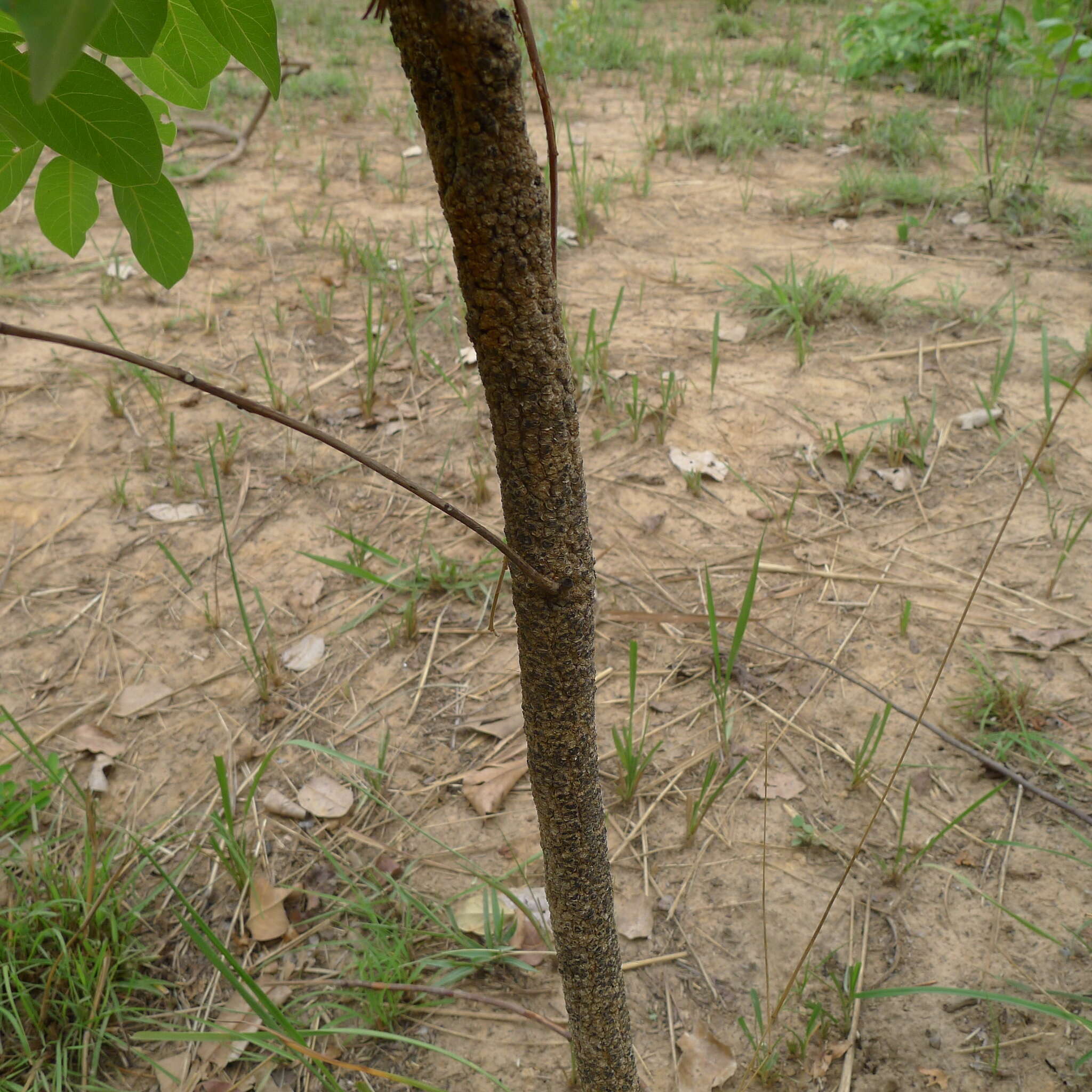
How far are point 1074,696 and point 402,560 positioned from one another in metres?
1.57

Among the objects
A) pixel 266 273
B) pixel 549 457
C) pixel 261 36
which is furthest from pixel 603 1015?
pixel 266 273

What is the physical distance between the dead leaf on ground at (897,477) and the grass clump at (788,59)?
12.3 feet

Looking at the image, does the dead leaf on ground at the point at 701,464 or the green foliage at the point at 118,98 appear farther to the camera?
the dead leaf on ground at the point at 701,464

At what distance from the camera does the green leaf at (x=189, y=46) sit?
671 millimetres

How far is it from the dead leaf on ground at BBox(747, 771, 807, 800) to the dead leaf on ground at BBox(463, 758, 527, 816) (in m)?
0.46

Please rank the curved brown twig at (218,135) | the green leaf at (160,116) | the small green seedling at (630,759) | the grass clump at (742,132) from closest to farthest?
the green leaf at (160,116), the small green seedling at (630,759), the curved brown twig at (218,135), the grass clump at (742,132)

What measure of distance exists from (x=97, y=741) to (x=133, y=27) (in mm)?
1609

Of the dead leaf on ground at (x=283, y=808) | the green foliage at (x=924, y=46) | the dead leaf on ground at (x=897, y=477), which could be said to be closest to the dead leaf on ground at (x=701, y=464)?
the dead leaf on ground at (x=897, y=477)

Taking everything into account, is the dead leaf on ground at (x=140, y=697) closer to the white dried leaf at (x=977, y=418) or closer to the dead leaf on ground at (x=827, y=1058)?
the dead leaf on ground at (x=827, y=1058)

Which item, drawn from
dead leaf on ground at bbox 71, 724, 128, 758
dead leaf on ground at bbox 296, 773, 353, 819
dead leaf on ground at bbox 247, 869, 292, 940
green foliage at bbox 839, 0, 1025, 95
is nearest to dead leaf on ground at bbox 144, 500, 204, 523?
dead leaf on ground at bbox 71, 724, 128, 758

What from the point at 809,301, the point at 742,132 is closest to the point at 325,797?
the point at 809,301

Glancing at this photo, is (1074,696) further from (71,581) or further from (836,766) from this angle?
(71,581)

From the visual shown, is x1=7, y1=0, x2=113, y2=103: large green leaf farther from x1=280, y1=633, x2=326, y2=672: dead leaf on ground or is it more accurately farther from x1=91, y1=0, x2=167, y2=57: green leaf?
x1=280, y1=633, x2=326, y2=672: dead leaf on ground

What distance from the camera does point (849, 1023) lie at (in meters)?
1.34
